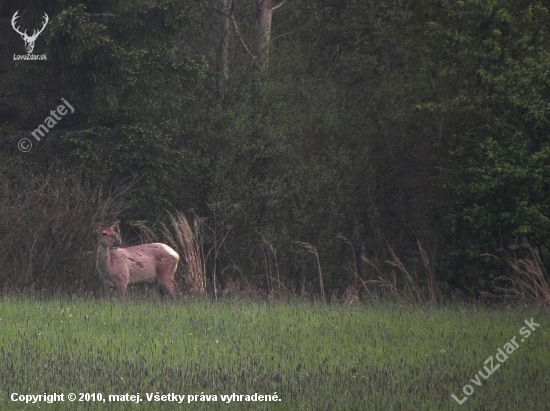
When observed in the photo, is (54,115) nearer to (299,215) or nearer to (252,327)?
(299,215)

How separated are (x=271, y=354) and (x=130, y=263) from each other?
253 inches

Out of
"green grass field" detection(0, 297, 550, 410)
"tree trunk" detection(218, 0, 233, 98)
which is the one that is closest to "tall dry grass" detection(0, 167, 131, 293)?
"green grass field" detection(0, 297, 550, 410)

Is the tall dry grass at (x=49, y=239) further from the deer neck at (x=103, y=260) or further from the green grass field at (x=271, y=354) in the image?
the green grass field at (x=271, y=354)

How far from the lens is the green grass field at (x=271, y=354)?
7629mm

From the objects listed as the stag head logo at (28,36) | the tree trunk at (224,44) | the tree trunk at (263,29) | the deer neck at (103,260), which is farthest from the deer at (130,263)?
the tree trunk at (263,29)

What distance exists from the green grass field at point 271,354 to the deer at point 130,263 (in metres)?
2.06

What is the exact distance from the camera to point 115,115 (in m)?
20.5

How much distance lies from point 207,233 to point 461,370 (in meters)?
13.8

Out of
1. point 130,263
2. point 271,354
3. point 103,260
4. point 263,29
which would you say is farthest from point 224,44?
point 271,354

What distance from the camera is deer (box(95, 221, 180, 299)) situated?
15.1 m

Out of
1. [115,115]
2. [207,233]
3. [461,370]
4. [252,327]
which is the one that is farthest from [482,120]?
[461,370]

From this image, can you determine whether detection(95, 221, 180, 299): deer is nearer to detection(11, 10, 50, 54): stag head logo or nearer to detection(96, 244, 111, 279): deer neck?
detection(96, 244, 111, 279): deer neck

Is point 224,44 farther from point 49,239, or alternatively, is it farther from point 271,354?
point 271,354

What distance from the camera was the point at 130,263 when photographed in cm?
1551
